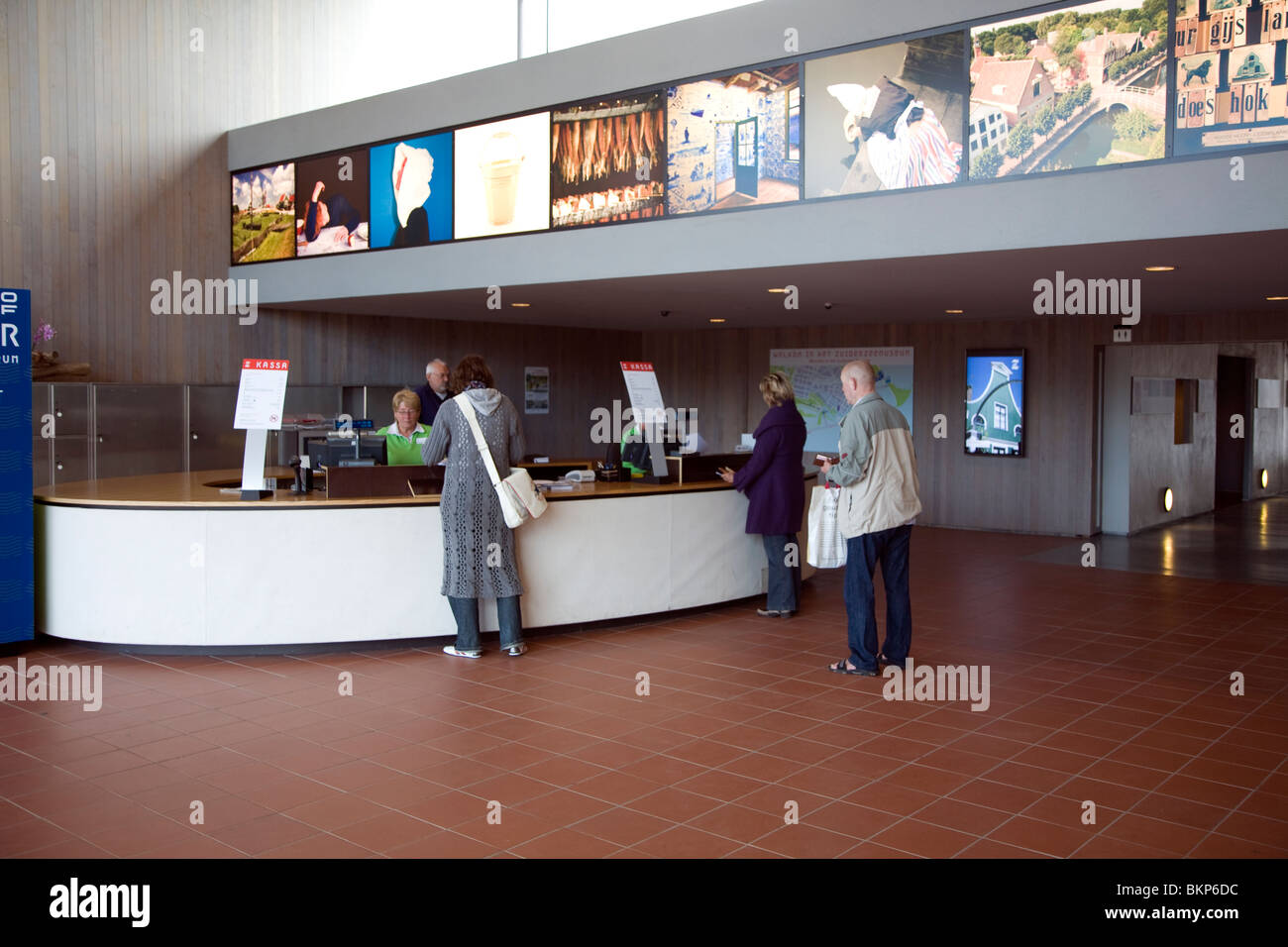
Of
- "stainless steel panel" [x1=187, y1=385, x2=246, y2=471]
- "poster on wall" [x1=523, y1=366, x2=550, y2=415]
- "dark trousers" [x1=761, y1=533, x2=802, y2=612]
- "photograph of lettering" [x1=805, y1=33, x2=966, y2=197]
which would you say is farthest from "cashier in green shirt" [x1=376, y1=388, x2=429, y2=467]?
"poster on wall" [x1=523, y1=366, x2=550, y2=415]

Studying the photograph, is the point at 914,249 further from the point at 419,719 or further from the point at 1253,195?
the point at 419,719

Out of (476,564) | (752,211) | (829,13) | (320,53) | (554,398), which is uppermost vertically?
(320,53)

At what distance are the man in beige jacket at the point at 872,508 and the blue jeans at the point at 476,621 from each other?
6.33 ft

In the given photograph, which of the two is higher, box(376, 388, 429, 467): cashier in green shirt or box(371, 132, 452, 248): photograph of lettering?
box(371, 132, 452, 248): photograph of lettering

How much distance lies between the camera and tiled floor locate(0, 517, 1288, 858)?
3822 millimetres

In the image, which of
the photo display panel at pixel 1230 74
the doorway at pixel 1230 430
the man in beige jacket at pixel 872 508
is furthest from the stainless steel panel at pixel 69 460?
the doorway at pixel 1230 430

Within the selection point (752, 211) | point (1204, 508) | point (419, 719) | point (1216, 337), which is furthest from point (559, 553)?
point (1204, 508)

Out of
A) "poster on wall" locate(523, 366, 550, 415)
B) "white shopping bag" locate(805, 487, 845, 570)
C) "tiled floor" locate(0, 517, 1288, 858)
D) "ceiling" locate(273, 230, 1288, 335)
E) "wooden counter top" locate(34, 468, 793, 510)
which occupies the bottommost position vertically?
"tiled floor" locate(0, 517, 1288, 858)

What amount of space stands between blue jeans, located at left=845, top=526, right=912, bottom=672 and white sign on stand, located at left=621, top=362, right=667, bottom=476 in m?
2.07

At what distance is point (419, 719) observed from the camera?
205 inches

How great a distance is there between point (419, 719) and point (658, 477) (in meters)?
3.20

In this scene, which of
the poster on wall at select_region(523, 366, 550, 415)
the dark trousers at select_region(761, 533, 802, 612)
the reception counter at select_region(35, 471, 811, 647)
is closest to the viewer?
the reception counter at select_region(35, 471, 811, 647)

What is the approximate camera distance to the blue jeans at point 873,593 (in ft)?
19.7

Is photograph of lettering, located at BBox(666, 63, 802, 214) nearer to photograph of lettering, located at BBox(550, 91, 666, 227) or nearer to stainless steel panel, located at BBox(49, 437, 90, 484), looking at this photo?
photograph of lettering, located at BBox(550, 91, 666, 227)
